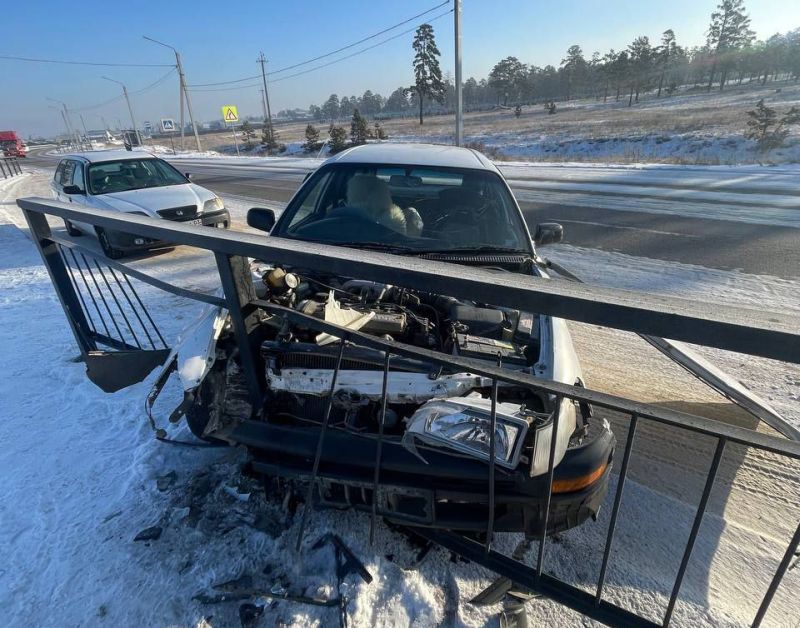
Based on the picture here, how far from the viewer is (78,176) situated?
8180 millimetres

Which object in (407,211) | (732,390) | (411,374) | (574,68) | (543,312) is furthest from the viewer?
(574,68)

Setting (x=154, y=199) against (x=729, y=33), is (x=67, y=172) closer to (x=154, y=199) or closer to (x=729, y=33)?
(x=154, y=199)

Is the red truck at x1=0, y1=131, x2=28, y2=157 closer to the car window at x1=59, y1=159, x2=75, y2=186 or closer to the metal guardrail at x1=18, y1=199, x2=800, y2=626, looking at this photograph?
the car window at x1=59, y1=159, x2=75, y2=186

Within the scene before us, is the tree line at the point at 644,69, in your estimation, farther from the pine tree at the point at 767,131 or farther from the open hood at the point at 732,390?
the open hood at the point at 732,390

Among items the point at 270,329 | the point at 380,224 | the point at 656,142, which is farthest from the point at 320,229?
the point at 656,142

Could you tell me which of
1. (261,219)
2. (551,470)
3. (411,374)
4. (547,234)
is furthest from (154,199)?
(551,470)

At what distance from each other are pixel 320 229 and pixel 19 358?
2869 millimetres

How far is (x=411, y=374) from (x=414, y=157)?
8.14 feet

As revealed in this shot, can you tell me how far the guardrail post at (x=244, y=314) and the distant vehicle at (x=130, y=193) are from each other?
587cm

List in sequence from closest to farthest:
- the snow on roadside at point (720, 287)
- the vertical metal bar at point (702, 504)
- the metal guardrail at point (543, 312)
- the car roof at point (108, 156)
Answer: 1. the metal guardrail at point (543, 312)
2. the vertical metal bar at point (702, 504)
3. the snow on roadside at point (720, 287)
4. the car roof at point (108, 156)

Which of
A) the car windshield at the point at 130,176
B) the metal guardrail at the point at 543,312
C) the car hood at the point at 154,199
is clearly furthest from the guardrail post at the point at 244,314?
the car windshield at the point at 130,176

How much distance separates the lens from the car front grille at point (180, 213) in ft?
23.4

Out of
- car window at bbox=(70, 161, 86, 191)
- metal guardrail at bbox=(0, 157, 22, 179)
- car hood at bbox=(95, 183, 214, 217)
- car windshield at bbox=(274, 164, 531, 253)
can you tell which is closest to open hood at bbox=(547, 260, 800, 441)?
car windshield at bbox=(274, 164, 531, 253)

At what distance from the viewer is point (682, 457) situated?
266 centimetres
